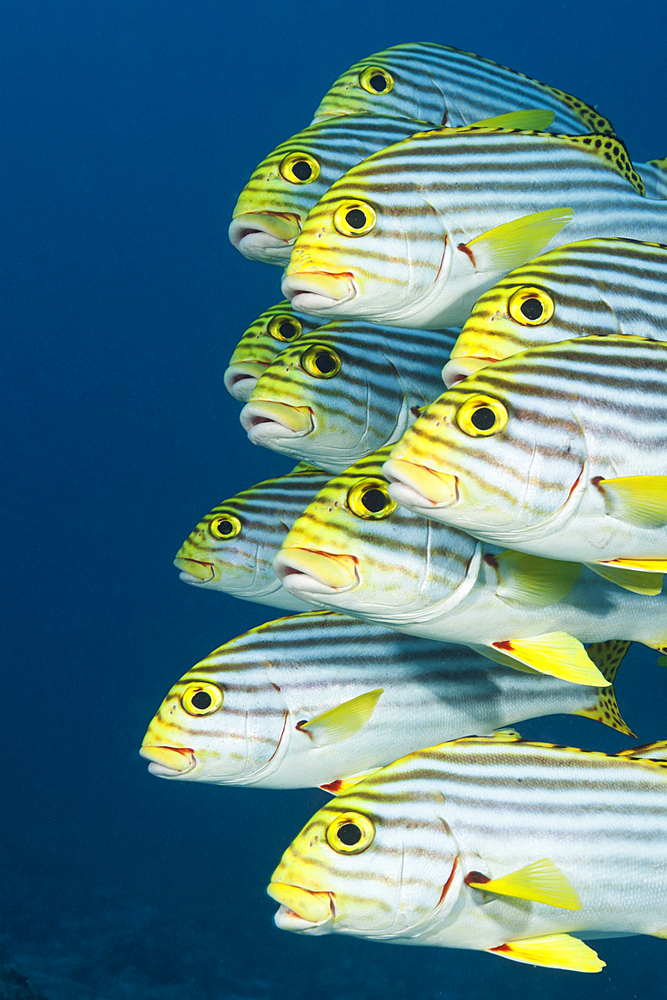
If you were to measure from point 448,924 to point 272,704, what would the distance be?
809 millimetres

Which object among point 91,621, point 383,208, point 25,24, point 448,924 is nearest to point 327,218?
point 383,208

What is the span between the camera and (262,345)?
313cm

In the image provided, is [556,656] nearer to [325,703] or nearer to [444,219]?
[325,703]

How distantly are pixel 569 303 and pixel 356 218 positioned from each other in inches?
25.1

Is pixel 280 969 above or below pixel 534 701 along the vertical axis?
below

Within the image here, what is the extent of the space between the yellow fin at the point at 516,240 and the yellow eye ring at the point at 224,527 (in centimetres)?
157

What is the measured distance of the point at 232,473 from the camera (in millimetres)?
43125

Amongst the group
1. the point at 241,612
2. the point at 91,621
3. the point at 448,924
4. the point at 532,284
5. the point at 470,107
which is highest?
the point at 470,107

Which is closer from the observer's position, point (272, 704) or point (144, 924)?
point (272, 704)

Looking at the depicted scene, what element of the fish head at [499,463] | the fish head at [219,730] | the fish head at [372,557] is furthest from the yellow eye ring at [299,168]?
the fish head at [219,730]

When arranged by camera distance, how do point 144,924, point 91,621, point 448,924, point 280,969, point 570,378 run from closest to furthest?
point 570,378
point 448,924
point 280,969
point 144,924
point 91,621

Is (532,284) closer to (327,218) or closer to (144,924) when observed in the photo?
(327,218)

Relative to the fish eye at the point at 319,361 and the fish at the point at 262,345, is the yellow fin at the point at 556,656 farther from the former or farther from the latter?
the fish at the point at 262,345

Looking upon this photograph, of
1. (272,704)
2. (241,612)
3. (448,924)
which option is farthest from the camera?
(241,612)
